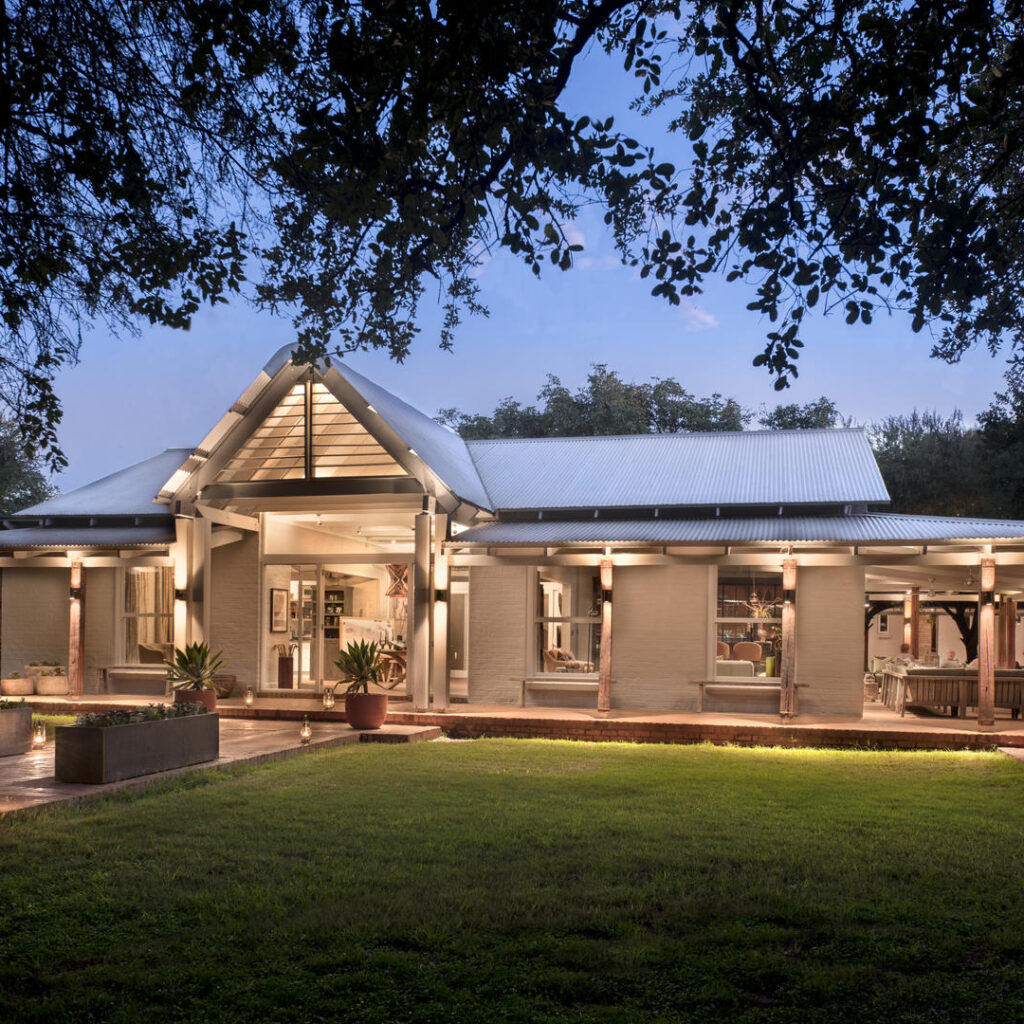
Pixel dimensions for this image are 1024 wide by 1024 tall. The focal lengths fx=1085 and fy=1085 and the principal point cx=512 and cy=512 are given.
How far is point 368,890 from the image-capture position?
22.1 ft

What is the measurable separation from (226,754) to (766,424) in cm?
3347

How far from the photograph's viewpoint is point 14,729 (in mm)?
12828

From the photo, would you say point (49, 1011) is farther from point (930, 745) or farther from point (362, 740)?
point (930, 745)

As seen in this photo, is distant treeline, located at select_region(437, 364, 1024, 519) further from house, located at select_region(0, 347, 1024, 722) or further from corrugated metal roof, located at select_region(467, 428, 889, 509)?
house, located at select_region(0, 347, 1024, 722)

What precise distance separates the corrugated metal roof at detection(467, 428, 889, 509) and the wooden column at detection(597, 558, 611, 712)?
7.55ft

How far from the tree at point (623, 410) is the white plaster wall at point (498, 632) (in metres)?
19.9

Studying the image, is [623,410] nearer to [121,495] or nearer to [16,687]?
[121,495]

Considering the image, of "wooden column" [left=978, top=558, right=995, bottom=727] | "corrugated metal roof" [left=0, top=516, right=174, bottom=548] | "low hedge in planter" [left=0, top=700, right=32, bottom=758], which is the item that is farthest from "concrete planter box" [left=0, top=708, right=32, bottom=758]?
"wooden column" [left=978, top=558, right=995, bottom=727]

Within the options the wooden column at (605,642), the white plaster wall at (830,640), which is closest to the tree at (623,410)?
the white plaster wall at (830,640)

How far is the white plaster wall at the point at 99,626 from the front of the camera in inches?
783

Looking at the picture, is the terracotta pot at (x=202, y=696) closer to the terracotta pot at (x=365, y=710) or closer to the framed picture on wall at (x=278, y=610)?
the terracotta pot at (x=365, y=710)

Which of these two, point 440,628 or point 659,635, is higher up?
point 440,628

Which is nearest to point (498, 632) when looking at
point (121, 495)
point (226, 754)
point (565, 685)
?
point (565, 685)

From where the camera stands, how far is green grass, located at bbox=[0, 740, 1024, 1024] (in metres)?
5.02
